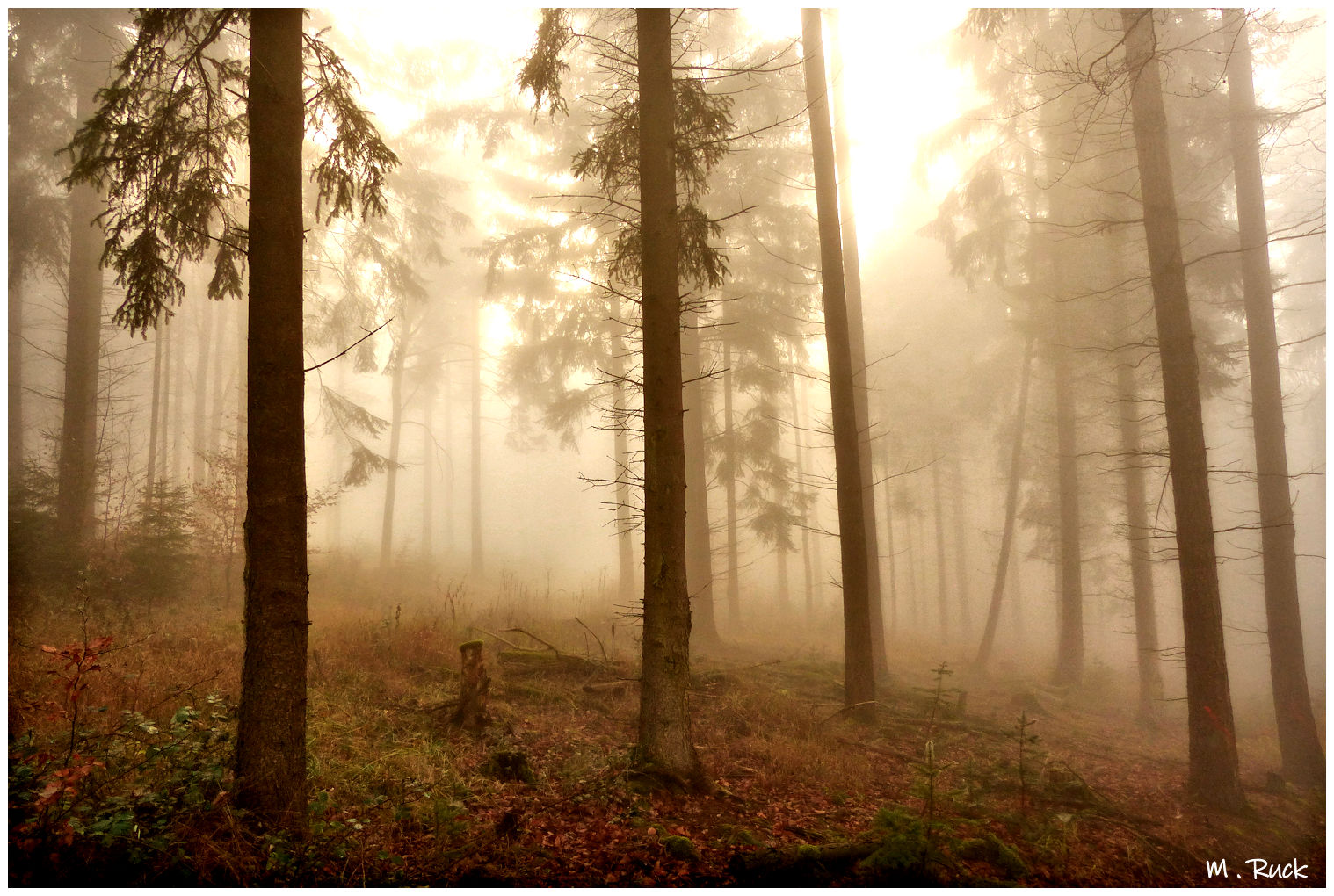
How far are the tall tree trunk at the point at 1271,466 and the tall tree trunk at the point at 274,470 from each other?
35.9 feet

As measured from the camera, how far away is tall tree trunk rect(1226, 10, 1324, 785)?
29.5 ft

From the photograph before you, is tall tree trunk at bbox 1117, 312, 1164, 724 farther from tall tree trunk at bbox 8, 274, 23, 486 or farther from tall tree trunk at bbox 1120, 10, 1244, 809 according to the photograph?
tall tree trunk at bbox 8, 274, 23, 486

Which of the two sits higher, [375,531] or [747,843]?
[375,531]

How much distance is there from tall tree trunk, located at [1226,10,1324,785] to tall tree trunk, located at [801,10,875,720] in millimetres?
5171

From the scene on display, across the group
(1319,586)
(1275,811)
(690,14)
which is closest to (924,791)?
(1275,811)

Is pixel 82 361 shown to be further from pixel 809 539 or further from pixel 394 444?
pixel 809 539

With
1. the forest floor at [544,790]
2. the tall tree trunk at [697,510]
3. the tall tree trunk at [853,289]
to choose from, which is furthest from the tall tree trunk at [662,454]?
the tall tree trunk at [697,510]

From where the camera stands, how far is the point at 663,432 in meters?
5.81

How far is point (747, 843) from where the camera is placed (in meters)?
4.79

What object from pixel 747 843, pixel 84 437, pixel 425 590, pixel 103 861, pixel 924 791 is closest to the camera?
pixel 103 861

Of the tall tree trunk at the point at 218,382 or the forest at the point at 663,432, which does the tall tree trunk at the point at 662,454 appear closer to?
Result: the forest at the point at 663,432

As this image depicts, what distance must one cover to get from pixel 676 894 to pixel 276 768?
9.27ft

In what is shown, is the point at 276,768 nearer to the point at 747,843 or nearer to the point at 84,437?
the point at 747,843

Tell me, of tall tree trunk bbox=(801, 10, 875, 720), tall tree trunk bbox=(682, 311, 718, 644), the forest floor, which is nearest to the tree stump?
the forest floor
